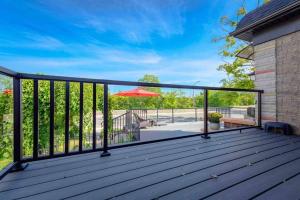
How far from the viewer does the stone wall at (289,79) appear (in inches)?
132

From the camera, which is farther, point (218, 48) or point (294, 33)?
point (218, 48)

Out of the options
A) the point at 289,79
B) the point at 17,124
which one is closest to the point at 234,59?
the point at 289,79

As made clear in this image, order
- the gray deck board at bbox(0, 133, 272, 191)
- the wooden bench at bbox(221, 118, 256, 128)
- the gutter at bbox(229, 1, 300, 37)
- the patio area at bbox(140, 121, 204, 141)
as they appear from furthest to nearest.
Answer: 1. the patio area at bbox(140, 121, 204, 141)
2. the wooden bench at bbox(221, 118, 256, 128)
3. the gutter at bbox(229, 1, 300, 37)
4. the gray deck board at bbox(0, 133, 272, 191)

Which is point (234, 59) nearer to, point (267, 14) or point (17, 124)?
point (267, 14)

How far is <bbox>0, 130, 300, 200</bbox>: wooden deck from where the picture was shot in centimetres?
117

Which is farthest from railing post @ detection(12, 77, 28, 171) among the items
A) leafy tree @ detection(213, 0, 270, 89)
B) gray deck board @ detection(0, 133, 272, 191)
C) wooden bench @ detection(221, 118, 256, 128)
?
leafy tree @ detection(213, 0, 270, 89)

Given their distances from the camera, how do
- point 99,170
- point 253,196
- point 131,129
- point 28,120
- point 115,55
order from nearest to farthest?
point 253,196, point 99,170, point 28,120, point 131,129, point 115,55

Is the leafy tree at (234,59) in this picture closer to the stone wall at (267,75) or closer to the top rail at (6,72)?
the stone wall at (267,75)

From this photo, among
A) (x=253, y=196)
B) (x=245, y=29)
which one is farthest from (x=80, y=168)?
(x=245, y=29)

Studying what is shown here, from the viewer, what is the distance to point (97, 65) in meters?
23.3

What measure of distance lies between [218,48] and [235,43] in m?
0.80

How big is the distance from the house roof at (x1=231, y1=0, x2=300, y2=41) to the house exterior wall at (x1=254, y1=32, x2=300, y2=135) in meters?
0.47

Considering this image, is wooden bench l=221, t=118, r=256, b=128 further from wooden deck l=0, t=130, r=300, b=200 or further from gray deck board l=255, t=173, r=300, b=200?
gray deck board l=255, t=173, r=300, b=200

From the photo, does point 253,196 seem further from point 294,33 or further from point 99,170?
point 294,33
